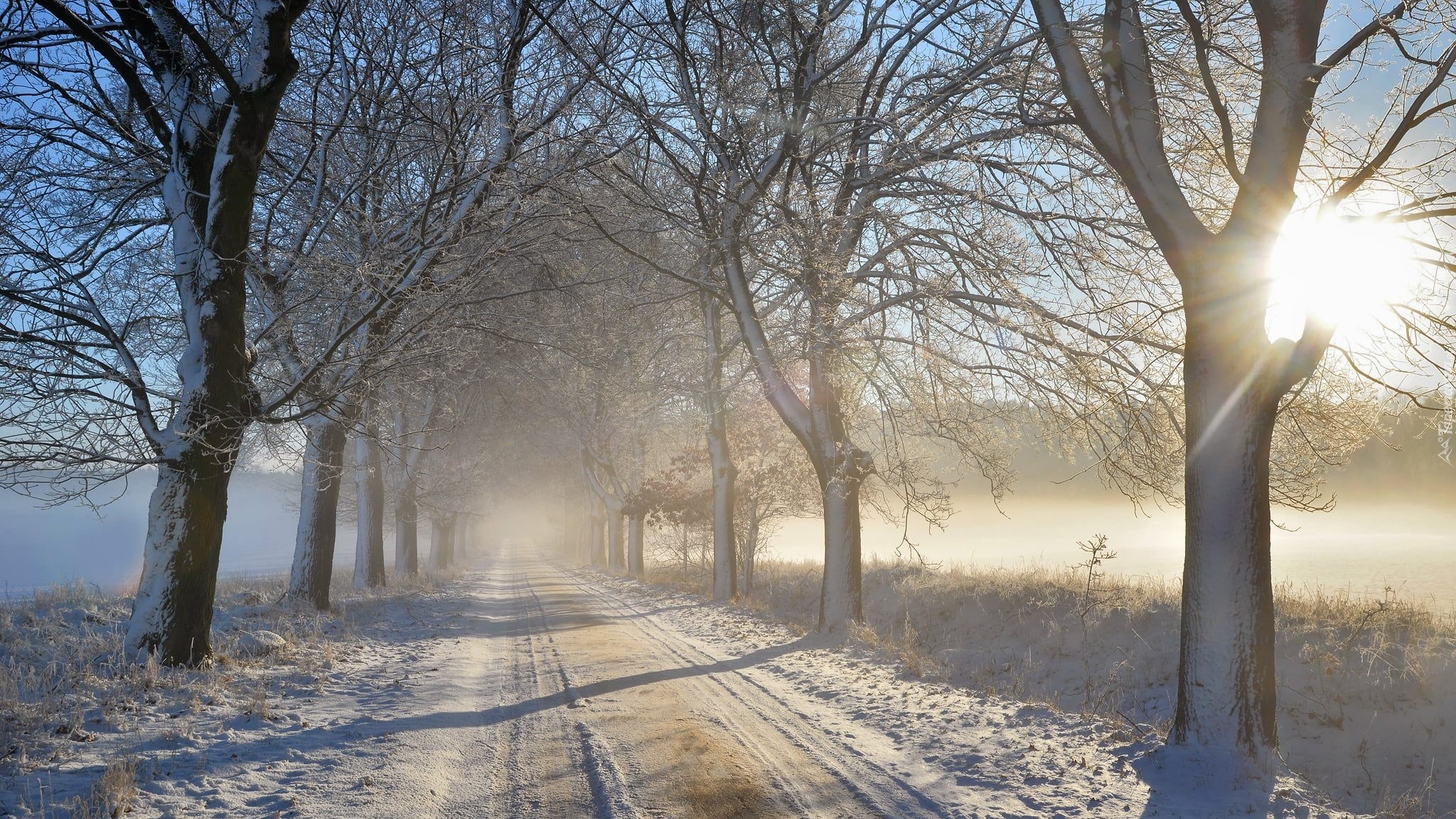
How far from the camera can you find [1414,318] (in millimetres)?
6051

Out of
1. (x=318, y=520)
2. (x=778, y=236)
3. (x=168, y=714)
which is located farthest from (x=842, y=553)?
(x=318, y=520)

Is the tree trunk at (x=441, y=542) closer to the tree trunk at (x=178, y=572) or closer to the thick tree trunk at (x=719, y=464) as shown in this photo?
the thick tree trunk at (x=719, y=464)

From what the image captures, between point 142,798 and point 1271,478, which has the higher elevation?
point 1271,478

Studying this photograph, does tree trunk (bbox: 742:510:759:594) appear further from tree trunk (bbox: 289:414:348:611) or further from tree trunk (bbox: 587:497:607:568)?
tree trunk (bbox: 587:497:607:568)

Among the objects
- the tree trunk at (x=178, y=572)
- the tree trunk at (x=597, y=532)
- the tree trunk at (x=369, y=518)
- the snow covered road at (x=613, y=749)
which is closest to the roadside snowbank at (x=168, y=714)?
the tree trunk at (x=178, y=572)

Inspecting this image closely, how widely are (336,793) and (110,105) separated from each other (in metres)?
7.70

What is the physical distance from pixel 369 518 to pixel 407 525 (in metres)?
7.37

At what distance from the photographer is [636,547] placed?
28.7 meters

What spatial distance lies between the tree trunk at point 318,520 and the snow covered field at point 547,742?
150 inches

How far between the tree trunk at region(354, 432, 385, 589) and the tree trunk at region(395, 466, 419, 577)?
3689 millimetres

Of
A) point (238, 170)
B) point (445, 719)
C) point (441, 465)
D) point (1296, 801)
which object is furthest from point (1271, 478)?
point (441, 465)

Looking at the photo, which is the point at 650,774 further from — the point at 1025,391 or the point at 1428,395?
the point at 1025,391

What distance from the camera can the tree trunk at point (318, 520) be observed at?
13438 millimetres

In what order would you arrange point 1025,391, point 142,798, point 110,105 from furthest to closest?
point 1025,391, point 110,105, point 142,798
